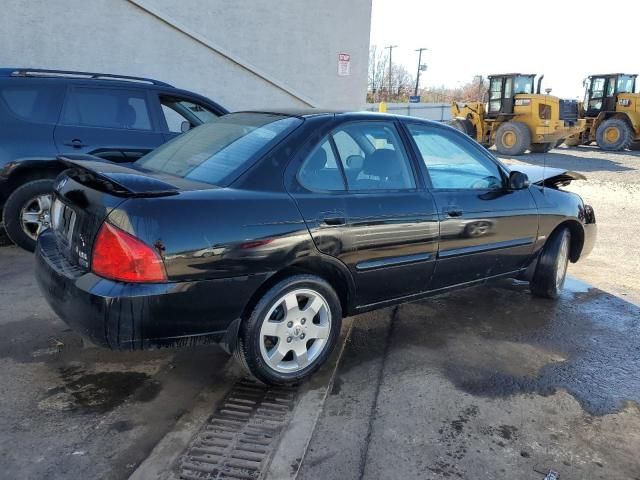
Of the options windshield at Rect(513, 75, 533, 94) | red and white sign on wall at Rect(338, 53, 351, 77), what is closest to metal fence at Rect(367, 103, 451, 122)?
windshield at Rect(513, 75, 533, 94)

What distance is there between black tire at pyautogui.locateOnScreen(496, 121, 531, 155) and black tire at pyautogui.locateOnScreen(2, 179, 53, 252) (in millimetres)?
16742

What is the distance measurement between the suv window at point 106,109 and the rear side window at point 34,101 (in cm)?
10

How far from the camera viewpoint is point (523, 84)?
64.4 feet

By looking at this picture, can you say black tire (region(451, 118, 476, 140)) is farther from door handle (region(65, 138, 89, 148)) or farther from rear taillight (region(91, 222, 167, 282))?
rear taillight (region(91, 222, 167, 282))

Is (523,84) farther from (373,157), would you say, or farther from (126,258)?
(126,258)

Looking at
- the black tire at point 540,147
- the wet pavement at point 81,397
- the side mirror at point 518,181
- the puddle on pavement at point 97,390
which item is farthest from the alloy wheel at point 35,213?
the black tire at point 540,147

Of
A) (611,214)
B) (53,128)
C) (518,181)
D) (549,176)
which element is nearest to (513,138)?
(611,214)

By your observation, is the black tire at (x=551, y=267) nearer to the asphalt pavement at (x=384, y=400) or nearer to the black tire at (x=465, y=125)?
the asphalt pavement at (x=384, y=400)

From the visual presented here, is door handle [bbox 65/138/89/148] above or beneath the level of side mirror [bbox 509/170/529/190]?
above

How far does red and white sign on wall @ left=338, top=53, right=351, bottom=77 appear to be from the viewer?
1175cm

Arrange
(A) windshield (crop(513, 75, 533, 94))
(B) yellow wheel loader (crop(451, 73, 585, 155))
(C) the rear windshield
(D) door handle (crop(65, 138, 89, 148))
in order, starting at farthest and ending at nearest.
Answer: (A) windshield (crop(513, 75, 533, 94))
(B) yellow wheel loader (crop(451, 73, 585, 155))
(D) door handle (crop(65, 138, 89, 148))
(C) the rear windshield

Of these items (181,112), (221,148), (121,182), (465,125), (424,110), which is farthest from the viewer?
(424,110)

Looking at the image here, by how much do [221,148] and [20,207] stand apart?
114 inches

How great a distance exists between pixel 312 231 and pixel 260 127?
32.0 inches
